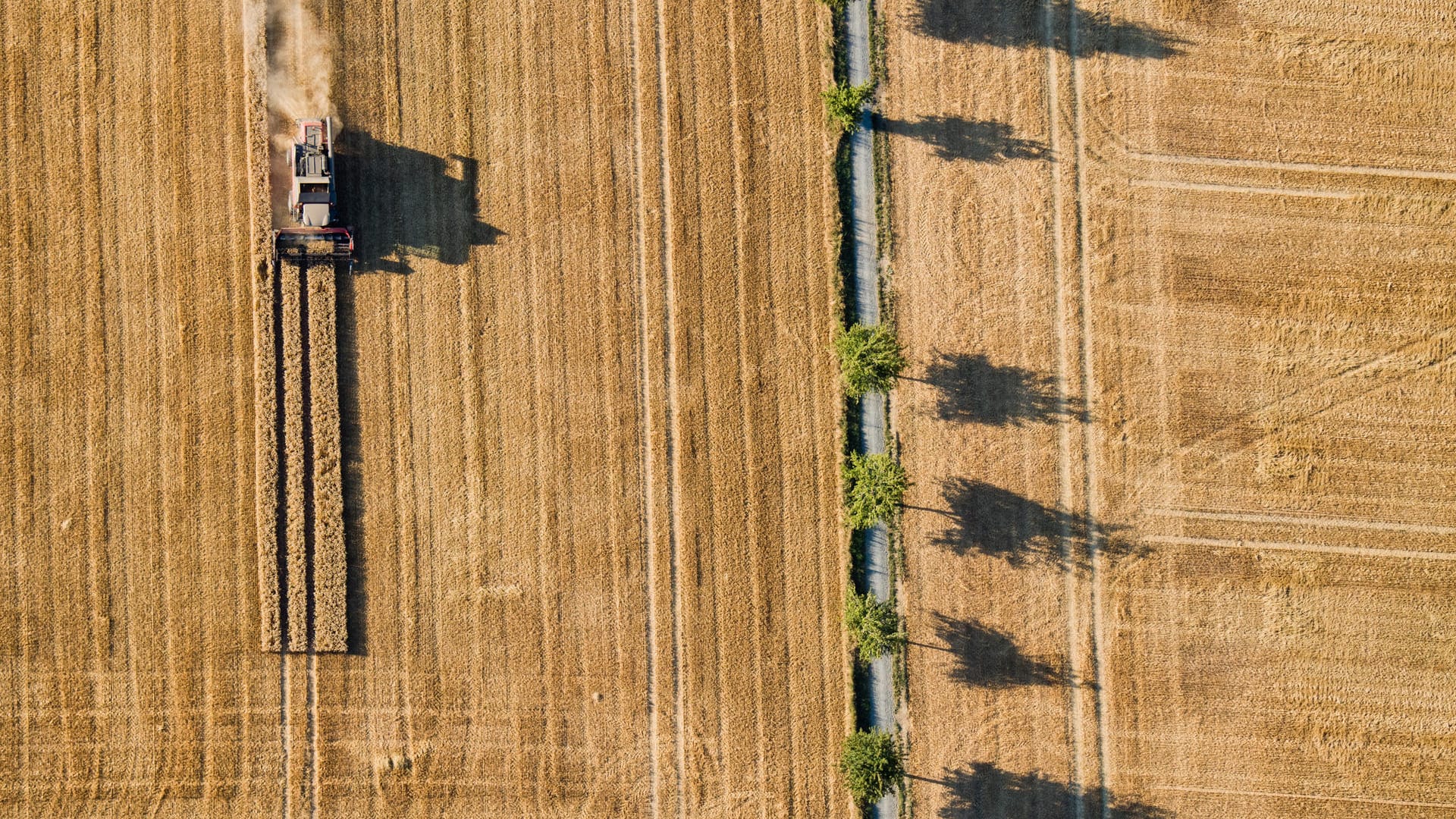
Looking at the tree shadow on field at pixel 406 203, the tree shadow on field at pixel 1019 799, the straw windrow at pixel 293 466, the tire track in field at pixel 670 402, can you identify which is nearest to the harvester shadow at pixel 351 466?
the straw windrow at pixel 293 466

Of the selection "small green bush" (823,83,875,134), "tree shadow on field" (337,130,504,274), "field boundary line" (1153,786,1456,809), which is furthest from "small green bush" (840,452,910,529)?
"tree shadow on field" (337,130,504,274)

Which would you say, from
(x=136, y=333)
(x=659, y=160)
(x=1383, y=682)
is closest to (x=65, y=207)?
(x=136, y=333)

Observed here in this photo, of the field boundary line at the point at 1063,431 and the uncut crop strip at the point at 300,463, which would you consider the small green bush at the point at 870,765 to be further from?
the uncut crop strip at the point at 300,463

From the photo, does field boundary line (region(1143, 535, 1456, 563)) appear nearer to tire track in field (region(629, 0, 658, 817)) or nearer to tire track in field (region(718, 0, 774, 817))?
tire track in field (region(718, 0, 774, 817))

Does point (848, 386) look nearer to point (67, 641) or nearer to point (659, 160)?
point (659, 160)

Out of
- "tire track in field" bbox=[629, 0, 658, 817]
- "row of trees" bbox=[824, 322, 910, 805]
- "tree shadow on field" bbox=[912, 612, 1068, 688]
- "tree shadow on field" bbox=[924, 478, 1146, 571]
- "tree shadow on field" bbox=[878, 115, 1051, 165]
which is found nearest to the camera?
"row of trees" bbox=[824, 322, 910, 805]

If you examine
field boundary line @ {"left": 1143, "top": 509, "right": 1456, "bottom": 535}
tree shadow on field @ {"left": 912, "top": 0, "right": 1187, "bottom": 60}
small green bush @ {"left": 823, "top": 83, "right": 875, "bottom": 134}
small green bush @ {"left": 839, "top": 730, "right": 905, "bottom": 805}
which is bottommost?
small green bush @ {"left": 839, "top": 730, "right": 905, "bottom": 805}
